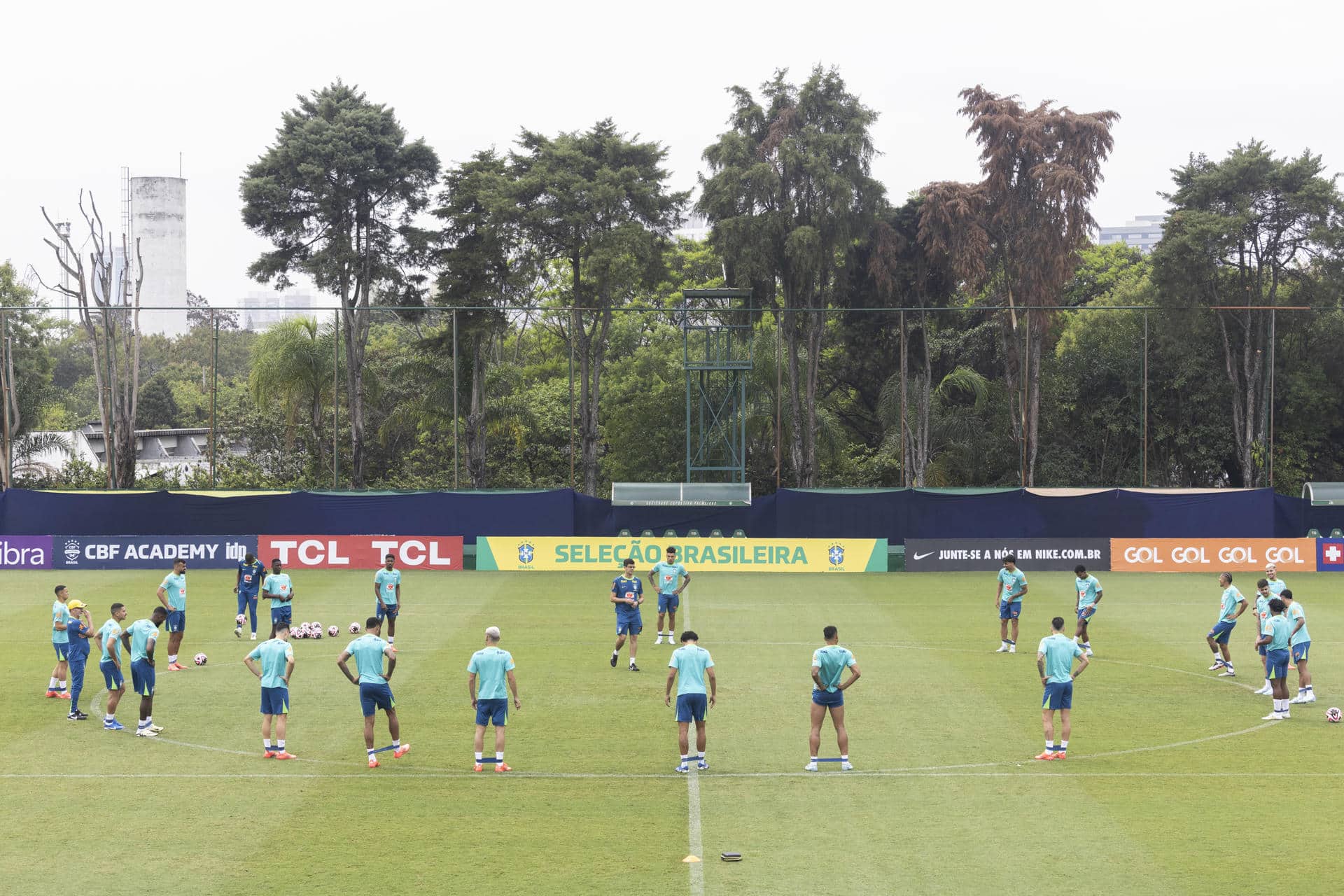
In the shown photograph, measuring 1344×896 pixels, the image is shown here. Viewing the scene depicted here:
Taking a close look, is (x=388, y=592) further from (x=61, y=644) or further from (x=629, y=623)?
(x=61, y=644)

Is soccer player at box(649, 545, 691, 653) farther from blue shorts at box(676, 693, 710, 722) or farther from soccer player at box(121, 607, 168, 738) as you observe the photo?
soccer player at box(121, 607, 168, 738)

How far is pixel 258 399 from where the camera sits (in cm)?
5644

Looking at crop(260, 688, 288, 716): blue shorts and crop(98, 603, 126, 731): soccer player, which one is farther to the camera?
crop(98, 603, 126, 731): soccer player

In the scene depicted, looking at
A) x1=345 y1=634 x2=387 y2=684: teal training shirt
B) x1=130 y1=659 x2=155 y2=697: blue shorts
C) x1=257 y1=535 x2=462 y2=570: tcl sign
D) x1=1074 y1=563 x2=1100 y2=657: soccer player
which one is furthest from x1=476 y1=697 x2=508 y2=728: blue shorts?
x1=257 y1=535 x2=462 y2=570: tcl sign

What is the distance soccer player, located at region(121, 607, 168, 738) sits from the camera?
719 inches

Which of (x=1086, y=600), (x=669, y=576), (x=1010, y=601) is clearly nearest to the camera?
(x=1086, y=600)

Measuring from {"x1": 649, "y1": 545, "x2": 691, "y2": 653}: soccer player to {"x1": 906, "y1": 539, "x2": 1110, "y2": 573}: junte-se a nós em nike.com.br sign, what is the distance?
1742cm

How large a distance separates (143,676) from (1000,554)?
1195 inches

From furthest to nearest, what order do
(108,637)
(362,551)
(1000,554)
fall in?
(1000,554) → (362,551) → (108,637)

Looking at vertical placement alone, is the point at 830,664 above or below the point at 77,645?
above

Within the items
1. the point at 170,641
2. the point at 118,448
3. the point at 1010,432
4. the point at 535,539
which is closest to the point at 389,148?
the point at 118,448

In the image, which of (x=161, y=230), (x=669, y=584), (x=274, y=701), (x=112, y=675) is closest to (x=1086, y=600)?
(x=669, y=584)

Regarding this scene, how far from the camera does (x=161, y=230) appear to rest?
12712 cm

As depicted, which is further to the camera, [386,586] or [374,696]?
[386,586]
